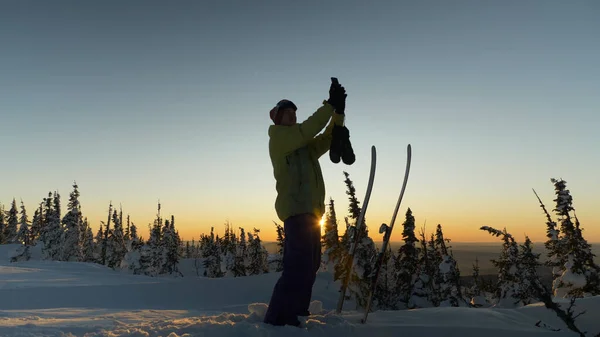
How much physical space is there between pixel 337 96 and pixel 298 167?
2.87ft

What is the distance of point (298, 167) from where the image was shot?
4.21 meters

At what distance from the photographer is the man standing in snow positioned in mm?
3938

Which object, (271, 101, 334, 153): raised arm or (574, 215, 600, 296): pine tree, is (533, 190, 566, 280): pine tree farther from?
(271, 101, 334, 153): raised arm

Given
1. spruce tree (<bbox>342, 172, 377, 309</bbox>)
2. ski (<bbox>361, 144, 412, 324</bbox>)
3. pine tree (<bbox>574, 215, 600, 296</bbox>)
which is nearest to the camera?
ski (<bbox>361, 144, 412, 324</bbox>)

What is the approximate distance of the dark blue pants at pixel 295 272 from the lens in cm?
393

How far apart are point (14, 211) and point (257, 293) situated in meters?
77.6

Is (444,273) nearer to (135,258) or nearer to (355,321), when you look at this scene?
(355,321)

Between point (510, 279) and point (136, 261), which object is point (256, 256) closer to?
point (136, 261)

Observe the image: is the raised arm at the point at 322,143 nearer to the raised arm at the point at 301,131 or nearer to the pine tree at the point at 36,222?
the raised arm at the point at 301,131

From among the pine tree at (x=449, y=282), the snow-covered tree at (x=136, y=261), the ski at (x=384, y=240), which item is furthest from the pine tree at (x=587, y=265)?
the snow-covered tree at (x=136, y=261)

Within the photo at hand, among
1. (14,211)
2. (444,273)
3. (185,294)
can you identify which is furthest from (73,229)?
(444,273)

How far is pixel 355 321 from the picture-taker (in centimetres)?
403

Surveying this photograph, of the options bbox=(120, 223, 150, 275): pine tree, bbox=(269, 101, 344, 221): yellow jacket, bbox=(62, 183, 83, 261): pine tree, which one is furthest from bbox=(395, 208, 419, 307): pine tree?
bbox=(62, 183, 83, 261): pine tree

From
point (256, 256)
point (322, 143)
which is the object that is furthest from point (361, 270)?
point (256, 256)
